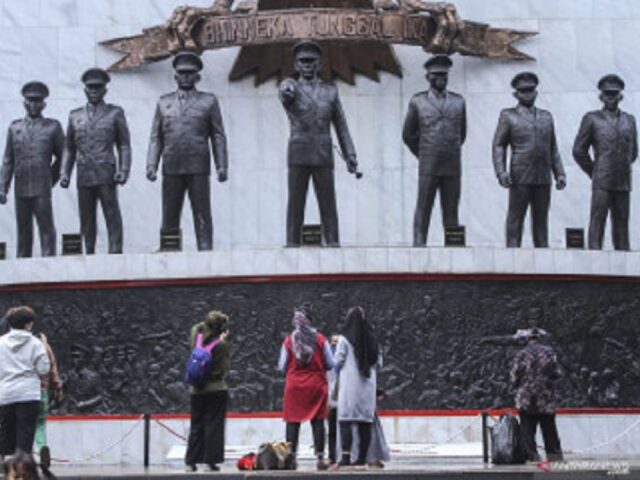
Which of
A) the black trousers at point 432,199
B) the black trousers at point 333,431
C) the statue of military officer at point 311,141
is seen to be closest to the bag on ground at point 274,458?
the black trousers at point 333,431

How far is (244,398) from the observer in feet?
60.2

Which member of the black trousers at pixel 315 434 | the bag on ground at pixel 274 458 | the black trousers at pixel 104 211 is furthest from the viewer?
the black trousers at pixel 104 211

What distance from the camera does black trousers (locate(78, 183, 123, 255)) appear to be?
19531 mm

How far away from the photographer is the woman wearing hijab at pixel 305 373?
46.5 ft

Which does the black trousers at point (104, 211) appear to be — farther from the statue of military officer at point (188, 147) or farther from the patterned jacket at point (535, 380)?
the patterned jacket at point (535, 380)

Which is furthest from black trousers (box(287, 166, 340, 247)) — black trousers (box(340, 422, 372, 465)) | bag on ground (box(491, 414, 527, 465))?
black trousers (box(340, 422, 372, 465))

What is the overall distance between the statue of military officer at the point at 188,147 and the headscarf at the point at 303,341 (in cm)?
497

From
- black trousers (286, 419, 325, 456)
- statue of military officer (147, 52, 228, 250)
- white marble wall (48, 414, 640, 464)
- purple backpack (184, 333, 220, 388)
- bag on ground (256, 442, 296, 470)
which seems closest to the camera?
purple backpack (184, 333, 220, 388)

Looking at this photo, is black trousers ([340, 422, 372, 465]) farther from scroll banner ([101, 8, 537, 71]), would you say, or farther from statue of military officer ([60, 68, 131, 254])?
scroll banner ([101, 8, 537, 71])

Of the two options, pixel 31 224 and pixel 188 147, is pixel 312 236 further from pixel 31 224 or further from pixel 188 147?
pixel 31 224

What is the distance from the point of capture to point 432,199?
19156 millimetres

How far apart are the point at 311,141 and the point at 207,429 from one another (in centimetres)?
543

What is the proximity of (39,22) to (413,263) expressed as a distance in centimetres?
644

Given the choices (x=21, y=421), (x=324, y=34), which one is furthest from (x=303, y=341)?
(x=324, y=34)
